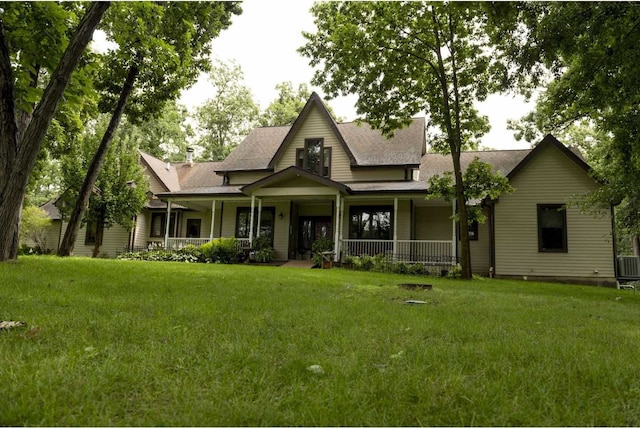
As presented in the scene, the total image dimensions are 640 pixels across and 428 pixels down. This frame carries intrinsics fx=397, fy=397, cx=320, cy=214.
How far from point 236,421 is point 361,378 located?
82 cm

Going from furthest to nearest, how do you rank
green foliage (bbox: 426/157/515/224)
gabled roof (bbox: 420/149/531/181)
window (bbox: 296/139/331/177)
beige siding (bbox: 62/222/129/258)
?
beige siding (bbox: 62/222/129/258) → window (bbox: 296/139/331/177) → gabled roof (bbox: 420/149/531/181) → green foliage (bbox: 426/157/515/224)

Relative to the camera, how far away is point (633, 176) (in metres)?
9.89

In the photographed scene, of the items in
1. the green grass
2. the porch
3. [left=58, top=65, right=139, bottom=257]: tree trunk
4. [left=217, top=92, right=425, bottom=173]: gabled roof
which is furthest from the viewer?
[left=217, top=92, right=425, bottom=173]: gabled roof

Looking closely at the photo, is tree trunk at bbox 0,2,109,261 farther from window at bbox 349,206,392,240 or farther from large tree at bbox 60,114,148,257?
window at bbox 349,206,392,240

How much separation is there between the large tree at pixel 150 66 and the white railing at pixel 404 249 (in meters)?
9.17

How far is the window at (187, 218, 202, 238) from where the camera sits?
22.0 meters

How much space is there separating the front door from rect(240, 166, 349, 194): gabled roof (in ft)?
9.55

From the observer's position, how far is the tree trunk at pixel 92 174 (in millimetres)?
12797

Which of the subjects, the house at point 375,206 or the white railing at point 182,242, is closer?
the house at point 375,206

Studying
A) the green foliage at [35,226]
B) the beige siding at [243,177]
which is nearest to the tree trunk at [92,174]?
the beige siding at [243,177]

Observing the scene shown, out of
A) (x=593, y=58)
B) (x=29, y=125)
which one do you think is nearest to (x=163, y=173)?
(x=29, y=125)

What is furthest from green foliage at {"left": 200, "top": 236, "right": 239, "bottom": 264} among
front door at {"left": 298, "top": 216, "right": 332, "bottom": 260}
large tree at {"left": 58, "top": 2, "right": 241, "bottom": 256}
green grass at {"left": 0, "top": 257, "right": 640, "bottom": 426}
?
green grass at {"left": 0, "top": 257, "right": 640, "bottom": 426}

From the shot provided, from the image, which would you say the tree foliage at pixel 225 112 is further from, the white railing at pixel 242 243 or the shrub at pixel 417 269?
the shrub at pixel 417 269

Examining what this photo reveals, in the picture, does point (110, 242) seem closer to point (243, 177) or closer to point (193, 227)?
point (193, 227)
